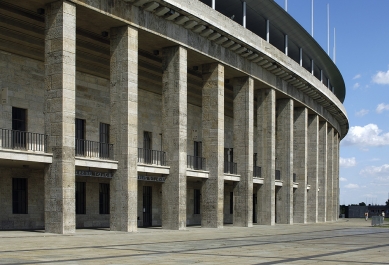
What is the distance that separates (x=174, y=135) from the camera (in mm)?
32469

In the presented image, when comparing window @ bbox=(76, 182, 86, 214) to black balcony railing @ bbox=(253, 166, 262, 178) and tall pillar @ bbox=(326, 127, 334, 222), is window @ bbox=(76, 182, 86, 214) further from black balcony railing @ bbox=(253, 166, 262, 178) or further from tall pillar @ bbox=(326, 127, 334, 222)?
tall pillar @ bbox=(326, 127, 334, 222)

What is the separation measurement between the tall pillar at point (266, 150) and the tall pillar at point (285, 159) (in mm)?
3622

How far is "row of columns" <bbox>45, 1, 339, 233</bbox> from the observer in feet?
81.3

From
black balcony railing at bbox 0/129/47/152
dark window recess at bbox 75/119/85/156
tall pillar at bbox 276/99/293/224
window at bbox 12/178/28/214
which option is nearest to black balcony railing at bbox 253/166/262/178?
tall pillar at bbox 276/99/293/224

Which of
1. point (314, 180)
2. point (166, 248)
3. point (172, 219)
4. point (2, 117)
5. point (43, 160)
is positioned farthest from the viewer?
point (314, 180)

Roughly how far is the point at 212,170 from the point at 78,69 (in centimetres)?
1022

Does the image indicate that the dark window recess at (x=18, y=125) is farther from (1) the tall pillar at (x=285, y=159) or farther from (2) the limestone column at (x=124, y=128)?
(1) the tall pillar at (x=285, y=159)

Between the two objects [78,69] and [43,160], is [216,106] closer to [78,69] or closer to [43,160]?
[78,69]

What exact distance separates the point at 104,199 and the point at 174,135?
7.72 metres

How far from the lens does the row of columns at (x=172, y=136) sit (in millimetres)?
24766

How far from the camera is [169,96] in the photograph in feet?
107

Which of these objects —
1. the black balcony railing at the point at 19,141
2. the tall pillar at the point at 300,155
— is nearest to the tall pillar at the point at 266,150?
the tall pillar at the point at 300,155

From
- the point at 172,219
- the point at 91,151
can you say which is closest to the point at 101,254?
the point at 172,219

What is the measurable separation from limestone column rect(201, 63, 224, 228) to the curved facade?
2.7 inches
